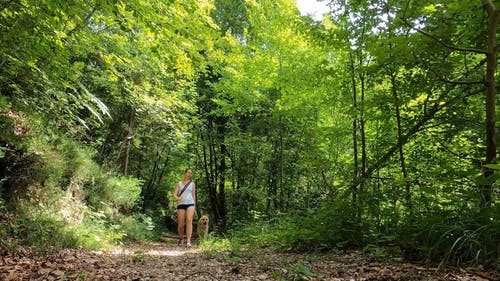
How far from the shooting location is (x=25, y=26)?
162 inches

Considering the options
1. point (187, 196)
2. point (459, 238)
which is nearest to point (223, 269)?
point (459, 238)

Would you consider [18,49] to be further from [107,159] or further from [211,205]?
[211,205]

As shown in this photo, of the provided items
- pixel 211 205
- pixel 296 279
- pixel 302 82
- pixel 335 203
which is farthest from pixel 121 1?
pixel 211 205

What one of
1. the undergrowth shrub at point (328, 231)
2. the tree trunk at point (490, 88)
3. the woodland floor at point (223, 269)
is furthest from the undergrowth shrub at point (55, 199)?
the tree trunk at point (490, 88)

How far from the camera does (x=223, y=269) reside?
11.8ft

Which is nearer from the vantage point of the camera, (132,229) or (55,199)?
(55,199)

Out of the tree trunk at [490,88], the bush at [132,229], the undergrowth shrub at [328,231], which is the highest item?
the tree trunk at [490,88]

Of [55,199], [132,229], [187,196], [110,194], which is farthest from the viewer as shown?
[132,229]

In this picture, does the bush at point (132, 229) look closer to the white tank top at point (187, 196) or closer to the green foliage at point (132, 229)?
the green foliage at point (132, 229)

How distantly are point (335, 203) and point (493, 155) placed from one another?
1935 mm

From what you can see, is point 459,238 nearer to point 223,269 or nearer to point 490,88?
point 490,88

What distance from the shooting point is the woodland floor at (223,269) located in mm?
2822

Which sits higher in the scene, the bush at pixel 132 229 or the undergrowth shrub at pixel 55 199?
the undergrowth shrub at pixel 55 199

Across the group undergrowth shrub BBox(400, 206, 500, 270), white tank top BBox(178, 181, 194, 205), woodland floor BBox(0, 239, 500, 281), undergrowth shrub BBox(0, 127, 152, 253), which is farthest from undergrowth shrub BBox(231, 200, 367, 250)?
white tank top BBox(178, 181, 194, 205)
